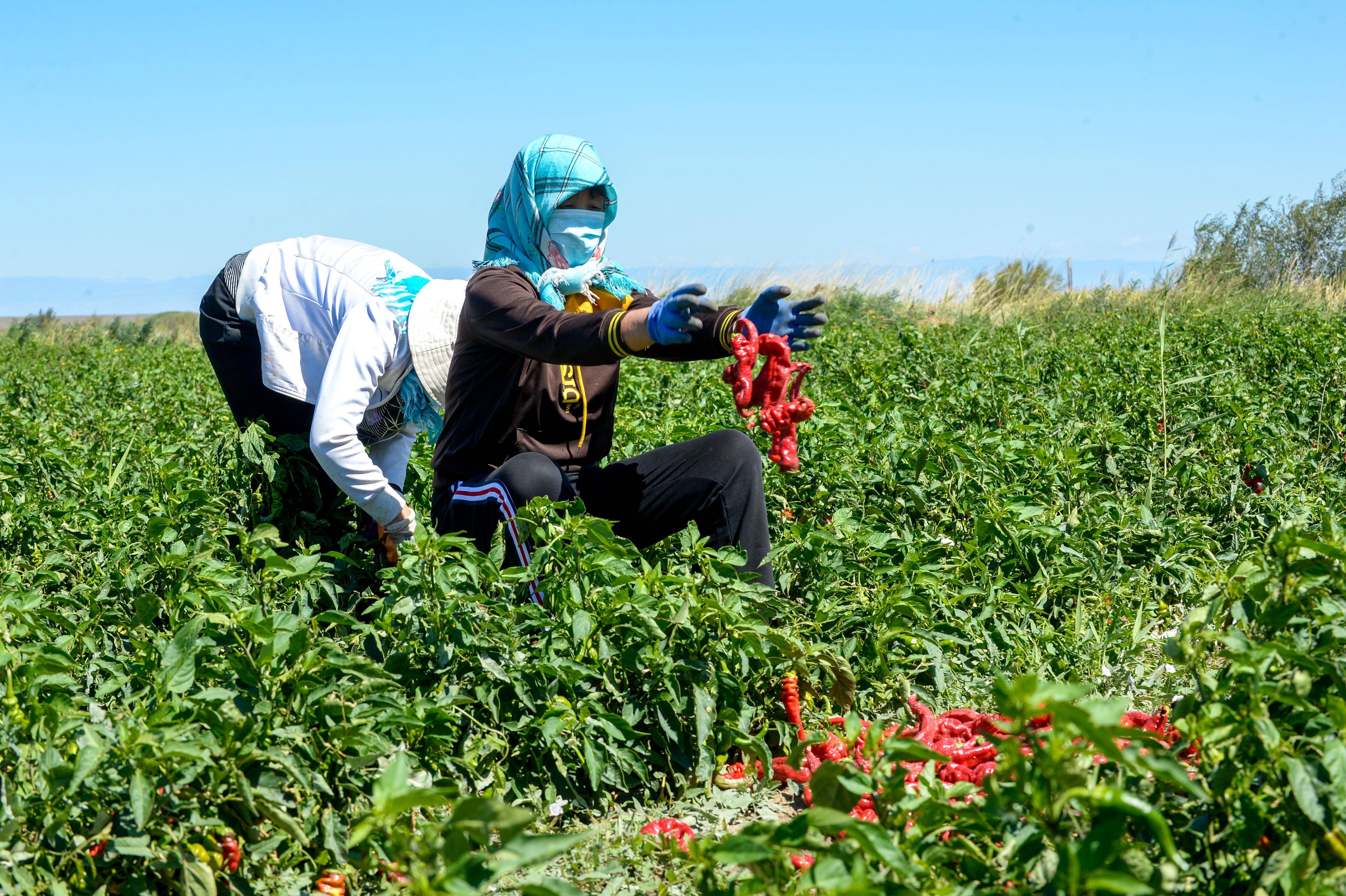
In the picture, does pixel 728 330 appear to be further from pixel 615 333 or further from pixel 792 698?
pixel 792 698

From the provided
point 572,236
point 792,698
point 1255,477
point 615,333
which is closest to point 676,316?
point 615,333

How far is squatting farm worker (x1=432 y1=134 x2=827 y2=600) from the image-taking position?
8.70 ft

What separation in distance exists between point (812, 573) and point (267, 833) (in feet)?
4.58

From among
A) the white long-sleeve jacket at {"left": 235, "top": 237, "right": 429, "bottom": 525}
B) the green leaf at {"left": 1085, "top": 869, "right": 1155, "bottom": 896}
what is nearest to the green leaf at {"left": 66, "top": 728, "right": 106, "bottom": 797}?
the green leaf at {"left": 1085, "top": 869, "right": 1155, "bottom": 896}

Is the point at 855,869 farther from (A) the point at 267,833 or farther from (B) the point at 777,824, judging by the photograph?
(A) the point at 267,833

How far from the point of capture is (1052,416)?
4332 mm

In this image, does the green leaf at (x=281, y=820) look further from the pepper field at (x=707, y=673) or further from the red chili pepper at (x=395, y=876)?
the red chili pepper at (x=395, y=876)

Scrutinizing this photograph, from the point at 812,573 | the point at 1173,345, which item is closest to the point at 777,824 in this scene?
the point at 812,573

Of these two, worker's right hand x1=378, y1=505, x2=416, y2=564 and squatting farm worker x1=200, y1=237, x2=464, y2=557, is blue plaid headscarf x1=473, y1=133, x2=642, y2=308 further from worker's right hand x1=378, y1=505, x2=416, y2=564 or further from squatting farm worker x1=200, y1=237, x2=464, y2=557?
worker's right hand x1=378, y1=505, x2=416, y2=564

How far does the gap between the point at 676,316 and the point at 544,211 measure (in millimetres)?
637

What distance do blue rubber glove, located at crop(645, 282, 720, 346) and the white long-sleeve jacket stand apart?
2.99 feet

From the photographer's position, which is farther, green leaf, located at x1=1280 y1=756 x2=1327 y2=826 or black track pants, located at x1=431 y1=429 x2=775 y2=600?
black track pants, located at x1=431 y1=429 x2=775 y2=600

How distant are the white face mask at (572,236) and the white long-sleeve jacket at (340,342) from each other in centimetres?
49

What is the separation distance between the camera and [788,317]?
8.65 ft
